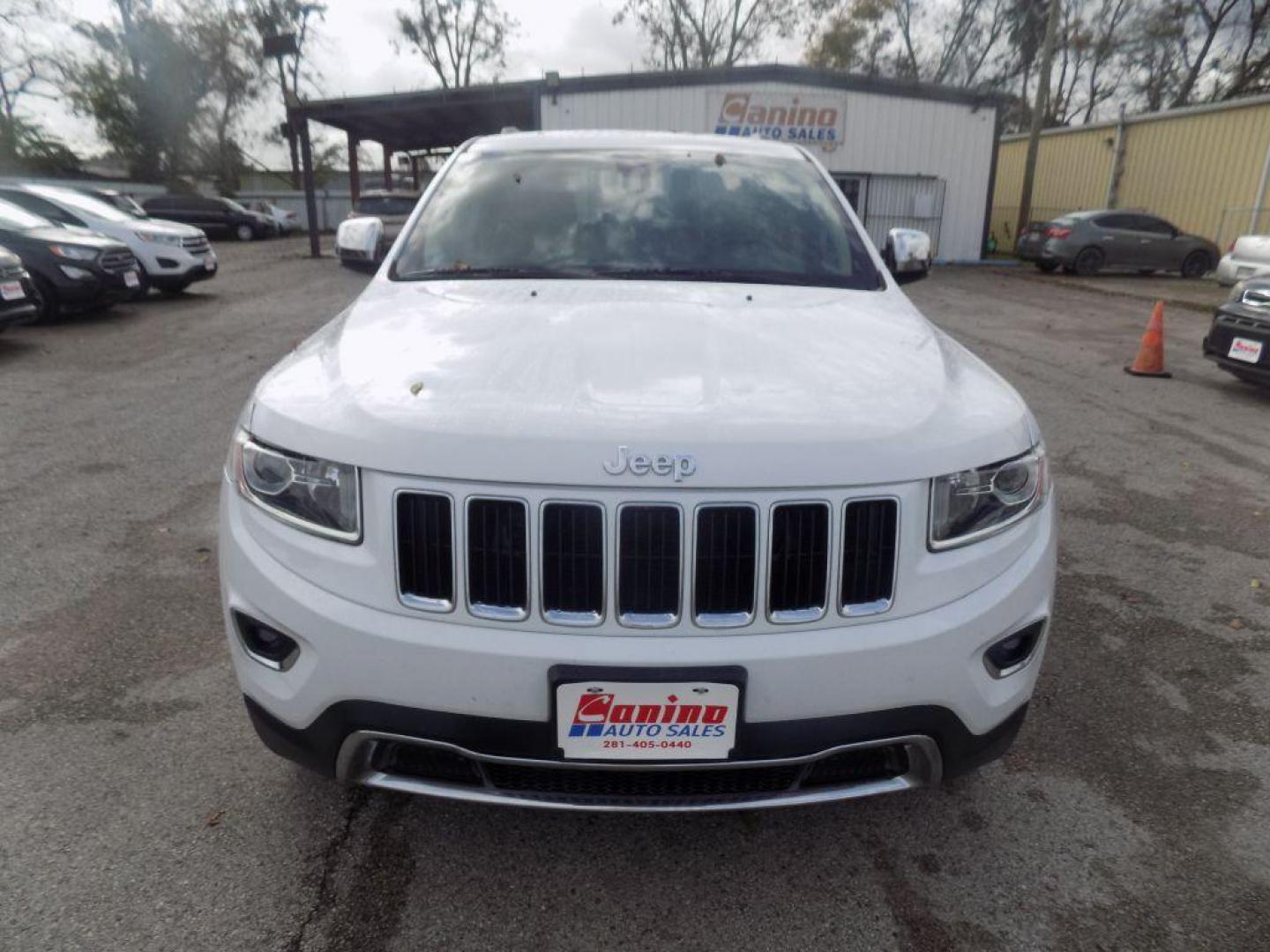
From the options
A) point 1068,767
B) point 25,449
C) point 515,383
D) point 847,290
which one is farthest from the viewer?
point 25,449

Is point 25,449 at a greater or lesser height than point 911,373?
lesser

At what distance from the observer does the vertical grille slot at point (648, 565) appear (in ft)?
5.61

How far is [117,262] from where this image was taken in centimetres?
1069

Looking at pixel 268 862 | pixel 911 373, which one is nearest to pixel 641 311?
pixel 911 373

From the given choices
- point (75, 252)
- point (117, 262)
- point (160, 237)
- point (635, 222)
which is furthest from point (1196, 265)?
point (75, 252)

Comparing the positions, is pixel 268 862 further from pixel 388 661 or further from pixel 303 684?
pixel 388 661

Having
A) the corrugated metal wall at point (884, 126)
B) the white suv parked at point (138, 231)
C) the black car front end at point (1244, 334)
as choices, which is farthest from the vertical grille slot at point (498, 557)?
the corrugated metal wall at point (884, 126)

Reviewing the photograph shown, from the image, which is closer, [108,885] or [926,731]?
[926,731]

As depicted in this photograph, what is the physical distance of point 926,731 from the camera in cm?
183

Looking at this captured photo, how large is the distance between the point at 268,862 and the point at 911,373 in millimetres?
1938

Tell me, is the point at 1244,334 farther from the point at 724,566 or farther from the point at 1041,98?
the point at 1041,98

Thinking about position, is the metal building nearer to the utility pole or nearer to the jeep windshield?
the utility pole

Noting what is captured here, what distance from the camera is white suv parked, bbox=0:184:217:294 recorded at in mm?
11859

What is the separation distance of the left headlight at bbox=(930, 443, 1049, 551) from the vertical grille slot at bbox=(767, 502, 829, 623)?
255mm
